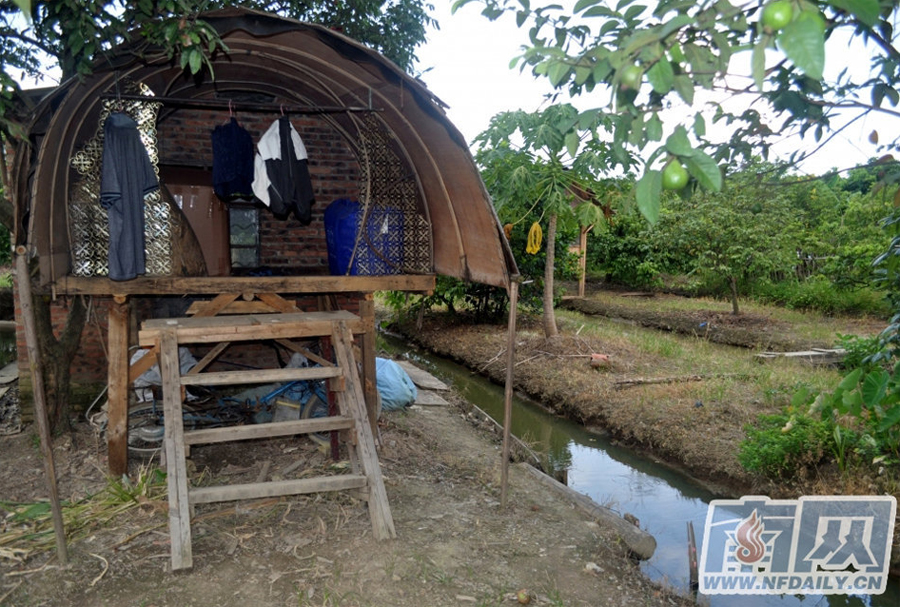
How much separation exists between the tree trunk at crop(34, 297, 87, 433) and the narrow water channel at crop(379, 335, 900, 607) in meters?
5.09

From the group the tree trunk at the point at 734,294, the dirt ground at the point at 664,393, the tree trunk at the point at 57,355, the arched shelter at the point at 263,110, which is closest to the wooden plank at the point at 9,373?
the tree trunk at the point at 57,355

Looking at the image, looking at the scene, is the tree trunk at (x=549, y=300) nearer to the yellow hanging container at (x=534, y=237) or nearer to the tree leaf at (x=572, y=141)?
the yellow hanging container at (x=534, y=237)

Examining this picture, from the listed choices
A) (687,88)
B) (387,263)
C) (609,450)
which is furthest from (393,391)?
(687,88)

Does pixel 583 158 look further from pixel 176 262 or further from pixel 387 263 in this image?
pixel 176 262

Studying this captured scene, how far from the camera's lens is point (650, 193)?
1545 mm

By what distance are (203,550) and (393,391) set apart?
A: 3859mm

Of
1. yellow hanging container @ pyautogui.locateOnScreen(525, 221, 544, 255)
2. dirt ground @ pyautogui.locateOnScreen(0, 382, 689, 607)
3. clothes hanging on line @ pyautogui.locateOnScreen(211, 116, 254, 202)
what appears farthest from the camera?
yellow hanging container @ pyautogui.locateOnScreen(525, 221, 544, 255)

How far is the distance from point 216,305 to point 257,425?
1.72 meters

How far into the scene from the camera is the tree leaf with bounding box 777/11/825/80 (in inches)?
50.1

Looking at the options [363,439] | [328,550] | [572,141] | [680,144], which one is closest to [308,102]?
[363,439]

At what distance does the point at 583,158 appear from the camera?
10234mm

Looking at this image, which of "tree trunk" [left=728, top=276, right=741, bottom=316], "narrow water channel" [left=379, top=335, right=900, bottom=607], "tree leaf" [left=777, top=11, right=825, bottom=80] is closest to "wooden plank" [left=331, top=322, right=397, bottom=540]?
"narrow water channel" [left=379, top=335, right=900, bottom=607]

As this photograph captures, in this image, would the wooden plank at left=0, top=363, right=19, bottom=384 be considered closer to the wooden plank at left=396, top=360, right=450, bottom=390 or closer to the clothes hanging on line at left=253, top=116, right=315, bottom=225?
the clothes hanging on line at left=253, top=116, right=315, bottom=225

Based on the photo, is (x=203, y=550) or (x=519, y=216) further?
(x=519, y=216)
